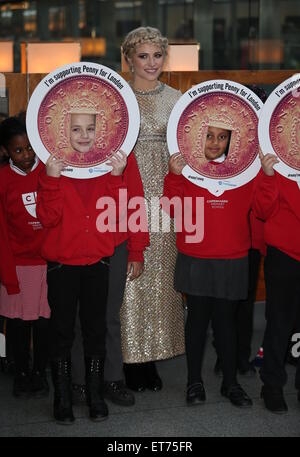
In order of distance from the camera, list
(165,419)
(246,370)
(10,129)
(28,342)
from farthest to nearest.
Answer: (246,370) < (28,342) < (10,129) < (165,419)

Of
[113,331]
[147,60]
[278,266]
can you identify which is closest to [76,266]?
[113,331]

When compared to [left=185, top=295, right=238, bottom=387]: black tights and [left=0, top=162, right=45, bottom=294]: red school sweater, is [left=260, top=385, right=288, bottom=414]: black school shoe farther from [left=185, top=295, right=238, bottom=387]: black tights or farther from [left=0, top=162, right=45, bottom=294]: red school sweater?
[left=0, top=162, right=45, bottom=294]: red school sweater

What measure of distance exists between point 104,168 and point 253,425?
3.44 feet

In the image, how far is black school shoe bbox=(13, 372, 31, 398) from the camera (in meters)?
3.33

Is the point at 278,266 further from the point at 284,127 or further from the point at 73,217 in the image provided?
the point at 73,217

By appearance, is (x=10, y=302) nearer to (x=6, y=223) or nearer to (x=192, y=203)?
(x=6, y=223)

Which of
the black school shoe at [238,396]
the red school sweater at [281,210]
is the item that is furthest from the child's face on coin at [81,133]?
the black school shoe at [238,396]

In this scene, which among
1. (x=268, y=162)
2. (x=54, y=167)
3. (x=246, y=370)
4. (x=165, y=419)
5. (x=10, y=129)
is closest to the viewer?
(x=54, y=167)

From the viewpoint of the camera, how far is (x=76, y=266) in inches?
115

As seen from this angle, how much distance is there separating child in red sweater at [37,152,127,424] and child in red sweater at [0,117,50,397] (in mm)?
336

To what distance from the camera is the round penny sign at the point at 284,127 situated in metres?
2.96

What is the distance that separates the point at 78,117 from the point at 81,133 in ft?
0.18

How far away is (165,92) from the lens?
3.25m

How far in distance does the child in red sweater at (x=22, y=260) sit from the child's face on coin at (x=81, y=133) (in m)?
0.42
